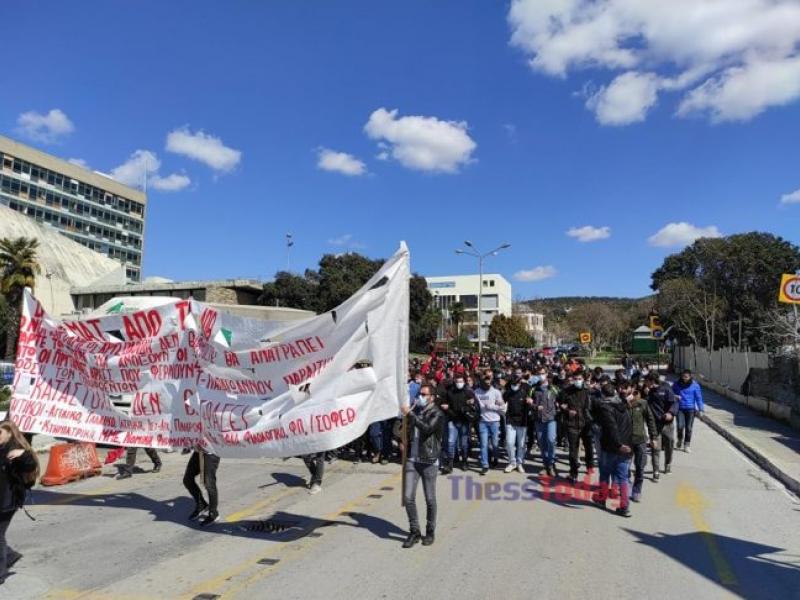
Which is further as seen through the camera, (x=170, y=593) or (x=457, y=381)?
(x=457, y=381)

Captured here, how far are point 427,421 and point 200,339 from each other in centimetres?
306

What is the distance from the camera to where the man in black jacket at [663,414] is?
10656 millimetres

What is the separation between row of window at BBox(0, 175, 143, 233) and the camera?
83.5 metres

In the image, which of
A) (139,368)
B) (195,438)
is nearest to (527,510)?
(195,438)

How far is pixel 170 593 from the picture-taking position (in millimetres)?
5152

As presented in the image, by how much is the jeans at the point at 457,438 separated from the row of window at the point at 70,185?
92.5m

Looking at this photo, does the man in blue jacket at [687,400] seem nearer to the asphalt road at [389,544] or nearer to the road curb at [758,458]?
the road curb at [758,458]

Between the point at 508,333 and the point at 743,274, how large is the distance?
3800 centimetres

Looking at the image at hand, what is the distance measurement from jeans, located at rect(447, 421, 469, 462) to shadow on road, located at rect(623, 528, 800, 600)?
4065 mm

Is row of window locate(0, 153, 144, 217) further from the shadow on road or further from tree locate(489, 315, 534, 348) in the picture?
the shadow on road

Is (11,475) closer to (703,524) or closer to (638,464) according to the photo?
(638,464)

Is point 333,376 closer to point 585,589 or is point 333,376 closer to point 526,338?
point 585,589

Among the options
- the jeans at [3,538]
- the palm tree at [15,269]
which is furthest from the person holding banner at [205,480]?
the palm tree at [15,269]

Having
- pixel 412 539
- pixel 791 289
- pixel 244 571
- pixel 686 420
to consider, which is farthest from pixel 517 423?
pixel 791 289
